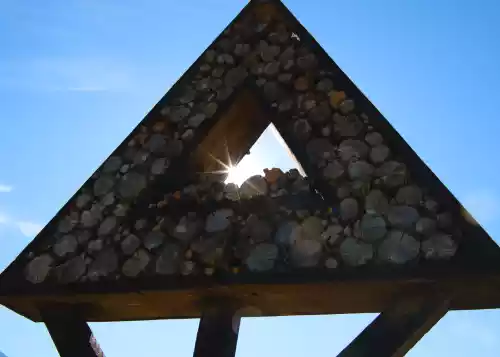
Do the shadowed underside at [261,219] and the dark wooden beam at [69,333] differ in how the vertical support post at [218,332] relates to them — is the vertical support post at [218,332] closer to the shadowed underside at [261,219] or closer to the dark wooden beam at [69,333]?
the shadowed underside at [261,219]

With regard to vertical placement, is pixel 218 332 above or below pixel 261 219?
below

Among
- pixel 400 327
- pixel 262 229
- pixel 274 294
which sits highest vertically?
pixel 262 229

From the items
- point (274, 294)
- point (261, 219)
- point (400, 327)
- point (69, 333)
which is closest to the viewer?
point (400, 327)

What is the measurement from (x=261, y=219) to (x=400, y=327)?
3.32ft

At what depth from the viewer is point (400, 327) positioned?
11.7 ft

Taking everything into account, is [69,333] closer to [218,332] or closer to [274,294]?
[218,332]

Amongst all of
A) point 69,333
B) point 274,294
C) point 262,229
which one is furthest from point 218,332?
point 69,333

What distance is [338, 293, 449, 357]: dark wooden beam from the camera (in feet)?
11.5

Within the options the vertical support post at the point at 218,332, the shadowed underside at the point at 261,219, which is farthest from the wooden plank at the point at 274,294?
the vertical support post at the point at 218,332

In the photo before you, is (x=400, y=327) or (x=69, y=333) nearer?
(x=400, y=327)

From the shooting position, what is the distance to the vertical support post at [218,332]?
3807mm

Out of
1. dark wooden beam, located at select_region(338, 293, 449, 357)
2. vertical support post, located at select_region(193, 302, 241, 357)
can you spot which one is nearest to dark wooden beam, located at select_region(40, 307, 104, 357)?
vertical support post, located at select_region(193, 302, 241, 357)

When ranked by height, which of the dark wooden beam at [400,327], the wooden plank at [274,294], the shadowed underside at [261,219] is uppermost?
the shadowed underside at [261,219]

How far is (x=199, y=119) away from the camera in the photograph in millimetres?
4711
